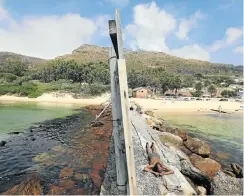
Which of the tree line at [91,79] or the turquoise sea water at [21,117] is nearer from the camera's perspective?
the turquoise sea water at [21,117]

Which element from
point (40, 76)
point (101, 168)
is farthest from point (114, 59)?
point (40, 76)

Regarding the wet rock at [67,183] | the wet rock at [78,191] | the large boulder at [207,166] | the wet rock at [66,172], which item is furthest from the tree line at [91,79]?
the wet rock at [78,191]

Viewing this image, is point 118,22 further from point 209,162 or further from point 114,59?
point 209,162

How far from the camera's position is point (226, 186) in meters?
7.02

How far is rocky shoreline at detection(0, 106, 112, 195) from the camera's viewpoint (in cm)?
860

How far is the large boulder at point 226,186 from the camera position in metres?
6.84

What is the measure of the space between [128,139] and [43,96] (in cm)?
5925

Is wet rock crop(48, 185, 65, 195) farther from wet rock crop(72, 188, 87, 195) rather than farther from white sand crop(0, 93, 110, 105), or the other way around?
white sand crop(0, 93, 110, 105)

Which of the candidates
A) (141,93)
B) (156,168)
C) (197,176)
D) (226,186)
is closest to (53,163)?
(156,168)

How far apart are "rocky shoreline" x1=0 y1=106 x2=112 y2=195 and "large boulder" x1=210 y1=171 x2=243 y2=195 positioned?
12.7 ft

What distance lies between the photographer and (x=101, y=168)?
10.3 m

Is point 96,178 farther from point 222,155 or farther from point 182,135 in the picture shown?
point 222,155

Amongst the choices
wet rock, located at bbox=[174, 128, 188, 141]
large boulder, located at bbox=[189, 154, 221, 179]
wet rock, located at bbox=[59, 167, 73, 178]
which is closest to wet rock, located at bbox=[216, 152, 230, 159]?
wet rock, located at bbox=[174, 128, 188, 141]

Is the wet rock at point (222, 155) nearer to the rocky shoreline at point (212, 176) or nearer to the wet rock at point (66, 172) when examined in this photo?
the rocky shoreline at point (212, 176)
